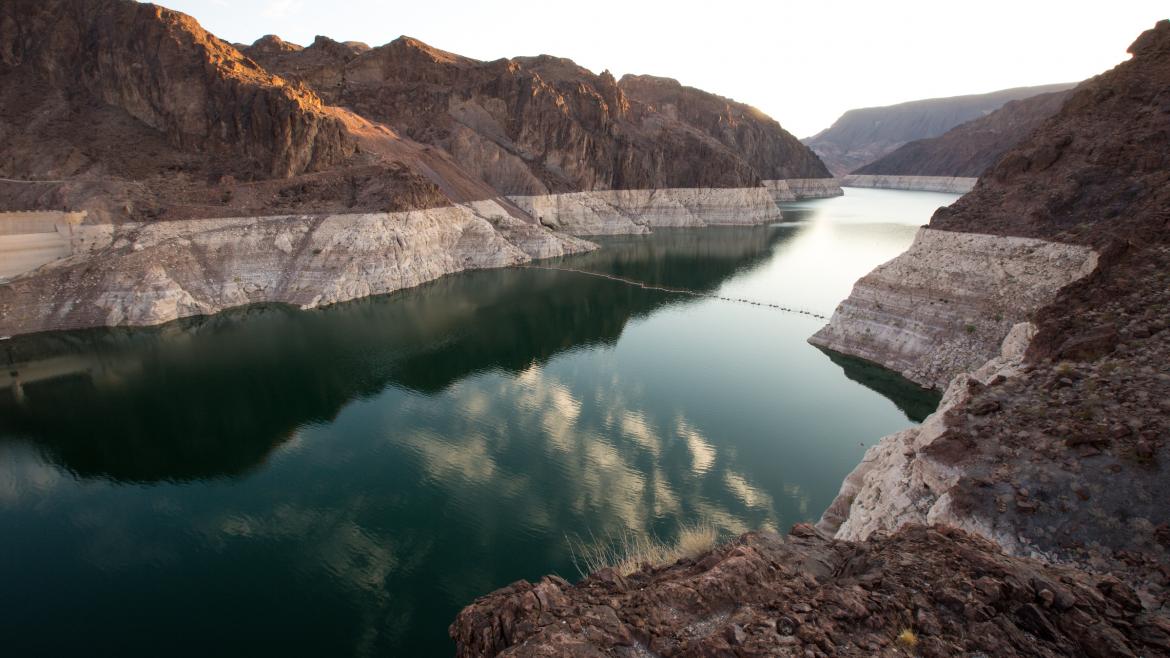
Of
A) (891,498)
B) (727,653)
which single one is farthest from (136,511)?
(891,498)

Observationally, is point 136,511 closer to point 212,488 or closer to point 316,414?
point 212,488

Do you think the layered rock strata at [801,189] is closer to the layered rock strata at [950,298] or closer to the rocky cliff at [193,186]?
the rocky cliff at [193,186]

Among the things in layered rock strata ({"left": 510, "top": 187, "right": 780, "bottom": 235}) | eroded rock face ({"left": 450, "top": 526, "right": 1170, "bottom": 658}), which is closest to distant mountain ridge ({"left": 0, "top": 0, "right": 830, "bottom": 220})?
layered rock strata ({"left": 510, "top": 187, "right": 780, "bottom": 235})

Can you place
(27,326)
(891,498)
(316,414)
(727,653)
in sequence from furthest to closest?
(27,326) → (316,414) → (891,498) → (727,653)

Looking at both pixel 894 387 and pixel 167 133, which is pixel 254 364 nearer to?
pixel 167 133

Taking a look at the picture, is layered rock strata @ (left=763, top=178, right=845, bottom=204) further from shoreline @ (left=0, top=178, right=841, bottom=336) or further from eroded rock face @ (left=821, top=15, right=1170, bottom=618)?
eroded rock face @ (left=821, top=15, right=1170, bottom=618)

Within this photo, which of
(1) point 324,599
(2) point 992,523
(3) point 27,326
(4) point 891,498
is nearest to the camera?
(2) point 992,523

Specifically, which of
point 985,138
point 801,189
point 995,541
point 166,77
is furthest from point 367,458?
point 985,138
